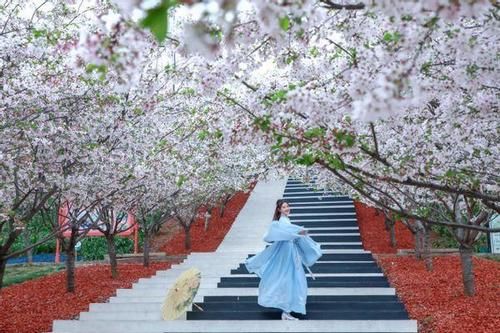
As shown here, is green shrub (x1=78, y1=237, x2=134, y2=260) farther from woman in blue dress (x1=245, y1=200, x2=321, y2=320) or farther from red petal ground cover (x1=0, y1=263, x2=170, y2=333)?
woman in blue dress (x1=245, y1=200, x2=321, y2=320)

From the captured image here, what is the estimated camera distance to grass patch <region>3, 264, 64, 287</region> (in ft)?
48.7

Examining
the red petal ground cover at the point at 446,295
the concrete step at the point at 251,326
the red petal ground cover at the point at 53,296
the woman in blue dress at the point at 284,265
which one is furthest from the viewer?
the red petal ground cover at the point at 53,296

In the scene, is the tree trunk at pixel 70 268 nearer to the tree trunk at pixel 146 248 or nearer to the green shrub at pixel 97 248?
the tree trunk at pixel 146 248

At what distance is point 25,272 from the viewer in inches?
653

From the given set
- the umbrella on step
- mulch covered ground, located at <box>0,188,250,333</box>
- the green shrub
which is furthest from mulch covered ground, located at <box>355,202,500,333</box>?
the green shrub

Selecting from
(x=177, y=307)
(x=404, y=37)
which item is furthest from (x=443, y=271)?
(x=404, y=37)

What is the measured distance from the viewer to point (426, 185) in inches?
173

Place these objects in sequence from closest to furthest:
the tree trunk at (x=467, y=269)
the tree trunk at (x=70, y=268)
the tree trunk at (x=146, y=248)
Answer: the tree trunk at (x=467, y=269), the tree trunk at (x=70, y=268), the tree trunk at (x=146, y=248)

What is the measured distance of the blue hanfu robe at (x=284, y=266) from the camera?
24.5 feet

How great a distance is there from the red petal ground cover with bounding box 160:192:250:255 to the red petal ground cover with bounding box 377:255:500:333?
21.8 ft

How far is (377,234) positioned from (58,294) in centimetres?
1005

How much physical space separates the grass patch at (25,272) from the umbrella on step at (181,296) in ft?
26.3

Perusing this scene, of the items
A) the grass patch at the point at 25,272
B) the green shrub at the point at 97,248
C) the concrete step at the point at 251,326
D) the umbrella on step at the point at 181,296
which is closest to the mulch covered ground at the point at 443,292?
the concrete step at the point at 251,326

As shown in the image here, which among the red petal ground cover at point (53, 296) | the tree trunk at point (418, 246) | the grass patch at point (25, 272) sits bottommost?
the red petal ground cover at point (53, 296)
